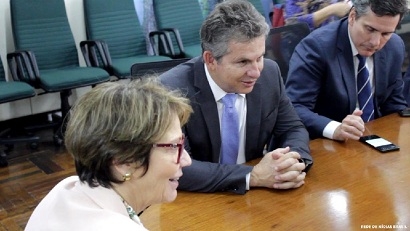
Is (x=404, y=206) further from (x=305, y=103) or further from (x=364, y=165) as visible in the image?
(x=305, y=103)

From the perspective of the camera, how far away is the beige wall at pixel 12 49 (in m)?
4.49

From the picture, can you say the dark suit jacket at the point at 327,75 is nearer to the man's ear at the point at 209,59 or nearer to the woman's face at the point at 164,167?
the man's ear at the point at 209,59

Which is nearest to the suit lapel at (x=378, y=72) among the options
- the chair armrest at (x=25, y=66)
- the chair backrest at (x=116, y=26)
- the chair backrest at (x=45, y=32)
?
the chair armrest at (x=25, y=66)

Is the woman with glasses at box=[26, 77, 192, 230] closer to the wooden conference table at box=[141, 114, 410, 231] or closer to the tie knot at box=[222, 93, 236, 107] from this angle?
the wooden conference table at box=[141, 114, 410, 231]

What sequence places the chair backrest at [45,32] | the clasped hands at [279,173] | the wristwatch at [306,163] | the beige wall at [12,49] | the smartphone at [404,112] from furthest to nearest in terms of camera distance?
the beige wall at [12,49], the chair backrest at [45,32], the smartphone at [404,112], the wristwatch at [306,163], the clasped hands at [279,173]

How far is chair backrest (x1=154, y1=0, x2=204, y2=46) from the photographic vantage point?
16.2 feet

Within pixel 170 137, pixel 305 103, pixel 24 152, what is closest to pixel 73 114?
pixel 170 137

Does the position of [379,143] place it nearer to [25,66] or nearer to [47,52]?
[25,66]

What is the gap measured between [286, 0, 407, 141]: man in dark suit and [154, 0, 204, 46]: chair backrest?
Answer: 9.09 ft

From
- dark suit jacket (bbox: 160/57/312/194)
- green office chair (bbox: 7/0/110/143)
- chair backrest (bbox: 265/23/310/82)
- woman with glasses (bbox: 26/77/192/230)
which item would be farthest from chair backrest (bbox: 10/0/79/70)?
woman with glasses (bbox: 26/77/192/230)

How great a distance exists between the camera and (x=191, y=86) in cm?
181

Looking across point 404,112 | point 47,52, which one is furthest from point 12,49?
point 404,112

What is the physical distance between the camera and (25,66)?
4102 millimetres

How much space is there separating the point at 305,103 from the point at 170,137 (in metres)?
1.29
